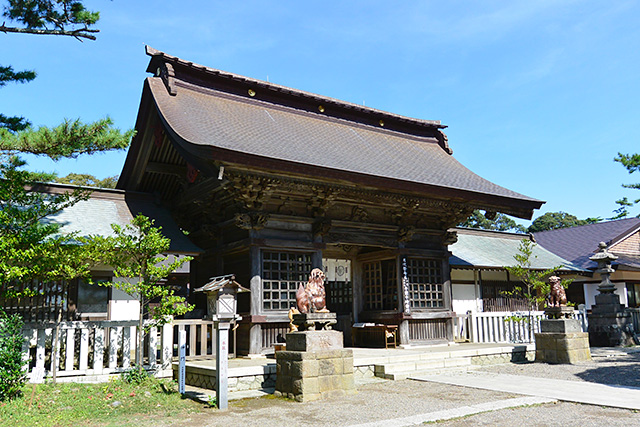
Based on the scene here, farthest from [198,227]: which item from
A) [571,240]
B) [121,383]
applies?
[571,240]

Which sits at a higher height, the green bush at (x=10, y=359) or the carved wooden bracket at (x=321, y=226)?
the carved wooden bracket at (x=321, y=226)

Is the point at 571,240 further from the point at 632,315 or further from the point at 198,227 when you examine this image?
the point at 198,227

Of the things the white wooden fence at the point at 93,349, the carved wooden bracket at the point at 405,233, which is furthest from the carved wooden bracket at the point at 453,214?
the white wooden fence at the point at 93,349

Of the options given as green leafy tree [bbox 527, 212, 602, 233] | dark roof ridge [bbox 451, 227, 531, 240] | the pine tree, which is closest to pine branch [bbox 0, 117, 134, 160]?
the pine tree

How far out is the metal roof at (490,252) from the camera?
57.3 feet

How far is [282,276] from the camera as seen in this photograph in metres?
11.7

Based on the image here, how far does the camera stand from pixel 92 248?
832 centimetres

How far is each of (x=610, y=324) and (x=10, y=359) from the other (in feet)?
52.5

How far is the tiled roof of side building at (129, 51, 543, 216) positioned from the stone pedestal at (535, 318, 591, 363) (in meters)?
3.43

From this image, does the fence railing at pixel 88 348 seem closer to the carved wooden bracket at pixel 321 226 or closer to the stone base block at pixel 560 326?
the carved wooden bracket at pixel 321 226

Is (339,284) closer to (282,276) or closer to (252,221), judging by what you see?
(282,276)

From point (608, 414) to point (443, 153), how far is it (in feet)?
37.7

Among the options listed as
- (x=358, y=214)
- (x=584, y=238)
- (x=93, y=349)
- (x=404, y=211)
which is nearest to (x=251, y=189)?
(x=358, y=214)

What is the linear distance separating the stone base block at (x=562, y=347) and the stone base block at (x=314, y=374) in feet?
19.6
